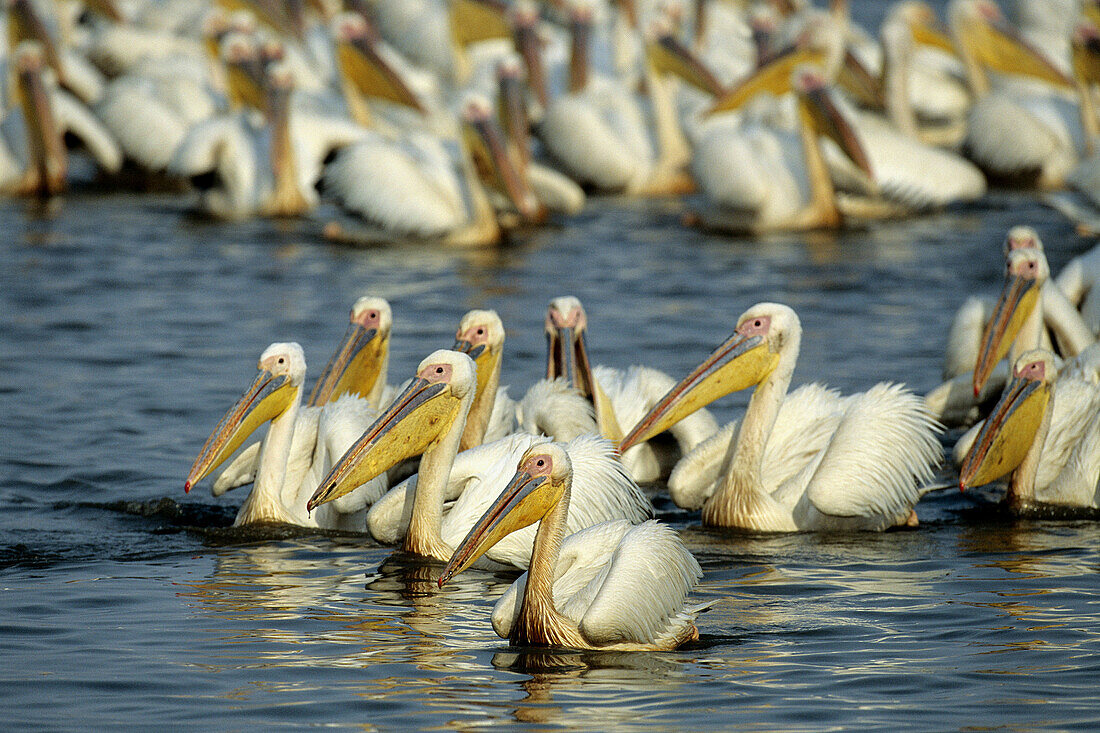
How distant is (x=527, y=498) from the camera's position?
16.1 ft

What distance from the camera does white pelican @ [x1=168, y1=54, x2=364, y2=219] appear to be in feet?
40.9

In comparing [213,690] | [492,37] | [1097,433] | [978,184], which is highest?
[492,37]

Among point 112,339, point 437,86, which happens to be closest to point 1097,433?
point 112,339

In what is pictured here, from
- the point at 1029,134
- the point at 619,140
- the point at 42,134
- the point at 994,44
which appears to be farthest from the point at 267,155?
the point at 994,44

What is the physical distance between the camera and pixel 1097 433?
6441mm

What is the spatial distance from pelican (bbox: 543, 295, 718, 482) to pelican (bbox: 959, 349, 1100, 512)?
1135 millimetres

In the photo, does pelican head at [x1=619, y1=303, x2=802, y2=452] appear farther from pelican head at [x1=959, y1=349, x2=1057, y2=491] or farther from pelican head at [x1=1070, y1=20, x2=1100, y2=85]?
pelican head at [x1=1070, y1=20, x2=1100, y2=85]

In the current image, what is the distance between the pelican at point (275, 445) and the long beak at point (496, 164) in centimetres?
563

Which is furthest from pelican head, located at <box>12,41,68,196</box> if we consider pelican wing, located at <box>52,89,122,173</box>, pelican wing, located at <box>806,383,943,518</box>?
pelican wing, located at <box>806,383,943,518</box>

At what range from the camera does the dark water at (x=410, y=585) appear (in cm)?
452

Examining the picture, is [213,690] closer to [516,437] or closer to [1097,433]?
[516,437]

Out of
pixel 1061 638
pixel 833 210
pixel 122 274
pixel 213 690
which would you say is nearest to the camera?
pixel 213 690

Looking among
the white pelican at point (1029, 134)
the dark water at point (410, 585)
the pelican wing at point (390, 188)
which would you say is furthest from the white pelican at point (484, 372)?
the white pelican at point (1029, 134)

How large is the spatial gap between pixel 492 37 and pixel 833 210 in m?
5.21
